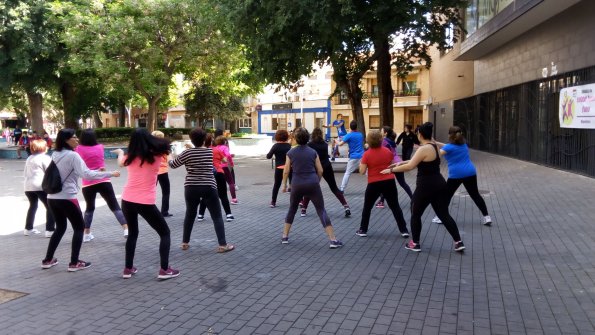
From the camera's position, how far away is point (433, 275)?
216 inches

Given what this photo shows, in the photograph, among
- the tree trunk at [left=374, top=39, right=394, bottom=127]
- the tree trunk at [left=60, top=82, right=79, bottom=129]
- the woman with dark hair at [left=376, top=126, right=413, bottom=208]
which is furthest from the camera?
the tree trunk at [left=60, top=82, right=79, bottom=129]

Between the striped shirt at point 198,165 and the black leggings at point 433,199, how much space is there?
8.79ft

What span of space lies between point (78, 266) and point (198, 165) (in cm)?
188

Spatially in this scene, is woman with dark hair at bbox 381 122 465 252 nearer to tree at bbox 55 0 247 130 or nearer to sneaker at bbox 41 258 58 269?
sneaker at bbox 41 258 58 269

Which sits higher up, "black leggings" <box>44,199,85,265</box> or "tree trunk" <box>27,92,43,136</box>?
"tree trunk" <box>27,92,43,136</box>

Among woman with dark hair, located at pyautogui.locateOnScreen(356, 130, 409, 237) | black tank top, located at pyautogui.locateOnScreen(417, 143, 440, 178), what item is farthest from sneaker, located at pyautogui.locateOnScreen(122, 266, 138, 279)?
black tank top, located at pyautogui.locateOnScreen(417, 143, 440, 178)

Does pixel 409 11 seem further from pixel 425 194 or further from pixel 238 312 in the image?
pixel 238 312

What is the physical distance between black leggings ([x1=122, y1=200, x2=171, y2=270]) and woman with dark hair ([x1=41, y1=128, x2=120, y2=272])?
569mm

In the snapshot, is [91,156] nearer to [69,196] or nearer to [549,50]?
[69,196]

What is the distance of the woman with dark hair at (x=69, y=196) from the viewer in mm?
5727

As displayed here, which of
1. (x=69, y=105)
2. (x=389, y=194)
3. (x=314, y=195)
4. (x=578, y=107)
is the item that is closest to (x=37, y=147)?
(x=314, y=195)

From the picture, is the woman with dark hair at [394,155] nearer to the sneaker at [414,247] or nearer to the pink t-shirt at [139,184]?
the sneaker at [414,247]

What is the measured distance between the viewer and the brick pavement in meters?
4.23

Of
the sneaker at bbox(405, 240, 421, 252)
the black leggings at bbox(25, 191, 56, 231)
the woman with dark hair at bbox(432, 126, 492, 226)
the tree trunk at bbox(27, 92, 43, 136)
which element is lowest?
the sneaker at bbox(405, 240, 421, 252)
